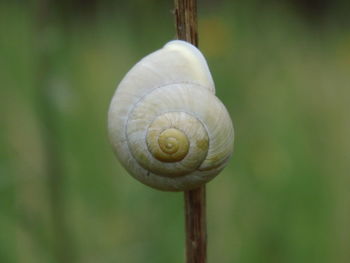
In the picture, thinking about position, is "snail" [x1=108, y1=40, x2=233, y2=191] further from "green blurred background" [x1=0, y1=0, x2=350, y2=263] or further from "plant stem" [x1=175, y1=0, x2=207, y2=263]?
"green blurred background" [x1=0, y1=0, x2=350, y2=263]

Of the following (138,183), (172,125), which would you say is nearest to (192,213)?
(172,125)

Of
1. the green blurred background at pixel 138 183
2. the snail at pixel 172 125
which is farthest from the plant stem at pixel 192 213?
the green blurred background at pixel 138 183

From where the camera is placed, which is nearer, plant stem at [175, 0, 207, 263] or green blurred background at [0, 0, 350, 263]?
plant stem at [175, 0, 207, 263]

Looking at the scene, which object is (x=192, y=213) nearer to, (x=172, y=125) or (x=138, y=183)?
(x=172, y=125)

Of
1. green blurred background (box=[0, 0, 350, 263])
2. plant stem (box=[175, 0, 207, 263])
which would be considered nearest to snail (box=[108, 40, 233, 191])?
plant stem (box=[175, 0, 207, 263])
